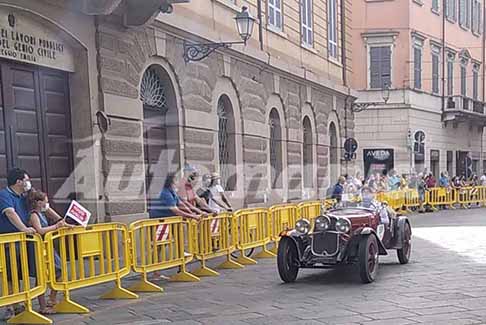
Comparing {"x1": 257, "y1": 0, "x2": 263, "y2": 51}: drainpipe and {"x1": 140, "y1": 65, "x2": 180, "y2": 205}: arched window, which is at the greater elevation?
{"x1": 257, "y1": 0, "x2": 263, "y2": 51}: drainpipe

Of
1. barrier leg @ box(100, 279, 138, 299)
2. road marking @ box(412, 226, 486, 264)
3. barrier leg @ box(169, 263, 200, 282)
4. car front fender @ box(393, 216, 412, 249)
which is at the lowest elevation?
road marking @ box(412, 226, 486, 264)

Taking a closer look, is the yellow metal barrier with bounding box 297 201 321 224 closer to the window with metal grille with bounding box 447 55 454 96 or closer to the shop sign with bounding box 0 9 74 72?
the shop sign with bounding box 0 9 74 72

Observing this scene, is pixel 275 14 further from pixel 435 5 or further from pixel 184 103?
pixel 435 5

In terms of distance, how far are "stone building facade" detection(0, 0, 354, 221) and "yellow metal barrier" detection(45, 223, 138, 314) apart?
2.67m

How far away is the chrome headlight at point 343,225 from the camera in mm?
8758

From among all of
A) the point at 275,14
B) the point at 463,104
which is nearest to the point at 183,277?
the point at 275,14

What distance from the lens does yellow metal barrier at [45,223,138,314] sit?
710cm

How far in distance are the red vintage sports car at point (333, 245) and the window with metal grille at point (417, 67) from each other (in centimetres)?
2479

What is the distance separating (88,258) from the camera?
749cm

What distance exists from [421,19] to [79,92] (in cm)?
2679

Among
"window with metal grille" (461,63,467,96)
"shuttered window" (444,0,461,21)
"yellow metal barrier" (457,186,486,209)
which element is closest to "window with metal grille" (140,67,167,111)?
"yellow metal barrier" (457,186,486,209)

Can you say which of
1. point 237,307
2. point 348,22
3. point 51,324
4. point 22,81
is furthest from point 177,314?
point 348,22

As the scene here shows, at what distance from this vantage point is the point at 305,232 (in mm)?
9039

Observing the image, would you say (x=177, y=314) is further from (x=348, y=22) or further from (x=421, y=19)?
(x=421, y=19)
